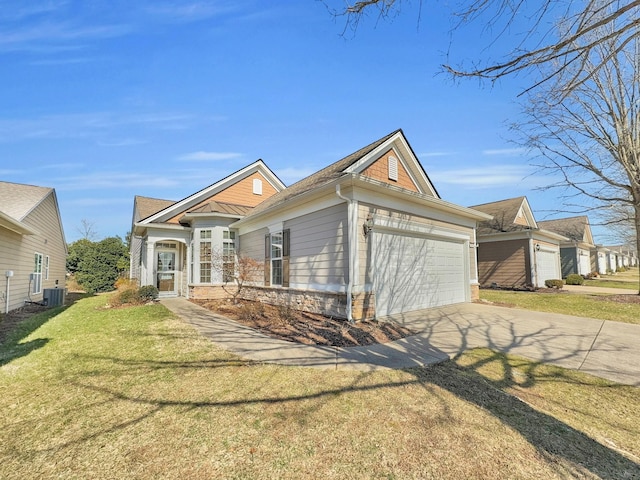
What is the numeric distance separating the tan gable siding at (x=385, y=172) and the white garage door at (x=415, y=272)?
2.57m

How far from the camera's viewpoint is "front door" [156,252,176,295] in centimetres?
1473

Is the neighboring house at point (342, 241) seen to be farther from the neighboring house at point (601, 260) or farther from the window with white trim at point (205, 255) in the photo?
the neighboring house at point (601, 260)

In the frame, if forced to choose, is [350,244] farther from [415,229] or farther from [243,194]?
[243,194]

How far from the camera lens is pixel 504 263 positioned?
60.1ft

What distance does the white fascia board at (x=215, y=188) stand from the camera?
45.0 feet

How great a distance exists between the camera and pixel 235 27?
7754mm

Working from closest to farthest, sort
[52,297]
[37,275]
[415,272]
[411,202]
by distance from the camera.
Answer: [411,202] < [415,272] < [52,297] < [37,275]

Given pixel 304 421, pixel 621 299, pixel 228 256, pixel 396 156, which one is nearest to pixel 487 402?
pixel 304 421

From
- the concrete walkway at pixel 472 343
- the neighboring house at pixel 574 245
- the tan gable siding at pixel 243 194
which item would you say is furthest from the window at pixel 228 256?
the neighboring house at pixel 574 245

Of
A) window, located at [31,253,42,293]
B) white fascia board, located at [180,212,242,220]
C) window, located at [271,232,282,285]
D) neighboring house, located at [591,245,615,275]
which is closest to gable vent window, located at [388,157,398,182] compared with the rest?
window, located at [271,232,282,285]

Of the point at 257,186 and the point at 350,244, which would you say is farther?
the point at 257,186

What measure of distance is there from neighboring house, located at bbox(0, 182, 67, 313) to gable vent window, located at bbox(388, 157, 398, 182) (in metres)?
12.0

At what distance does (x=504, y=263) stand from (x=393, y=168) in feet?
39.1

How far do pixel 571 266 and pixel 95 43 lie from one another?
3278 centimetres
